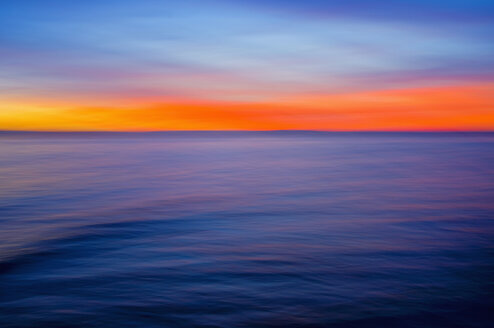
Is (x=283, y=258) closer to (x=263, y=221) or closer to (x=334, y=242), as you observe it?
(x=334, y=242)

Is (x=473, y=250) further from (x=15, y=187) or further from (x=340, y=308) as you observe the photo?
(x=15, y=187)

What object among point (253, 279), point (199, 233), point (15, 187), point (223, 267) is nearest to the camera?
point (253, 279)

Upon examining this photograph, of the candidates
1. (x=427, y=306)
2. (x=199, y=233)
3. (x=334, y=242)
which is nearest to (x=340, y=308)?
(x=427, y=306)

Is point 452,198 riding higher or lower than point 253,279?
higher

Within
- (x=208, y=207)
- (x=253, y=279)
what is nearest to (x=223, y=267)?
(x=253, y=279)

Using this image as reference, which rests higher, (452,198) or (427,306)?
(452,198)

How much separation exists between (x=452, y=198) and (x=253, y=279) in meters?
9.31

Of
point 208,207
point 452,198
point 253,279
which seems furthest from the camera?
point 452,198

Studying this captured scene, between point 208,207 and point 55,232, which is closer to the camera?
point 55,232

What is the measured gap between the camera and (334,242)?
7.74m

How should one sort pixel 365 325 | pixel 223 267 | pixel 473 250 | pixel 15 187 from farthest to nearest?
pixel 15 187
pixel 473 250
pixel 223 267
pixel 365 325

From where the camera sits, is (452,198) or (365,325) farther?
(452,198)

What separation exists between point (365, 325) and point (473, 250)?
3.57m

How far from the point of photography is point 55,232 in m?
8.61
